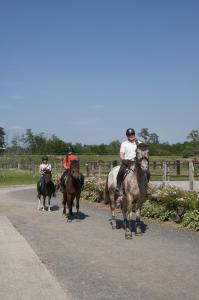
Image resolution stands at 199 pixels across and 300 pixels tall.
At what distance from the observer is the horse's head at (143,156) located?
11.7 meters

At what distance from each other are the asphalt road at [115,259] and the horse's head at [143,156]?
178cm

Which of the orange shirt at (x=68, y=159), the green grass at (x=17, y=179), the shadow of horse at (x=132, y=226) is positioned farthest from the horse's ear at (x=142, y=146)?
the green grass at (x=17, y=179)

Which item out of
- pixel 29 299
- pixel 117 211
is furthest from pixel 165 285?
pixel 117 211

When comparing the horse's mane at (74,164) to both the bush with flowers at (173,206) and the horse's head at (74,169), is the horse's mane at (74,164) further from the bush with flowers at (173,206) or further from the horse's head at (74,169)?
the bush with flowers at (173,206)

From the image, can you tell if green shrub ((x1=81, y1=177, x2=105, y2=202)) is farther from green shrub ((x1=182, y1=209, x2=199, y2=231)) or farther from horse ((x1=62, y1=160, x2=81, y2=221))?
green shrub ((x1=182, y1=209, x2=199, y2=231))

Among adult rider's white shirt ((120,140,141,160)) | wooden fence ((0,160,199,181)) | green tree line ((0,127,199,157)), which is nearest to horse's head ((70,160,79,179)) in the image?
adult rider's white shirt ((120,140,141,160))

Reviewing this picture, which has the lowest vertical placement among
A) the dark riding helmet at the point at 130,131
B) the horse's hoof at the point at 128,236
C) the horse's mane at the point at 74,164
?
the horse's hoof at the point at 128,236

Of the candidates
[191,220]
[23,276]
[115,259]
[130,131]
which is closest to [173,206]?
[191,220]

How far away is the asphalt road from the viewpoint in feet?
23.1

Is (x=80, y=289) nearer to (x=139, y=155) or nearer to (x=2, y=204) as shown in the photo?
(x=139, y=155)

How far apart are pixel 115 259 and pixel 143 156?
3268mm

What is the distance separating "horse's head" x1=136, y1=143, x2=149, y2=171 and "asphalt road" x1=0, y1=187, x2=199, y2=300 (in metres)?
1.78

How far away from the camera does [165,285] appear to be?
23.7ft

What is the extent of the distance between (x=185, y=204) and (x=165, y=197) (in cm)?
129
